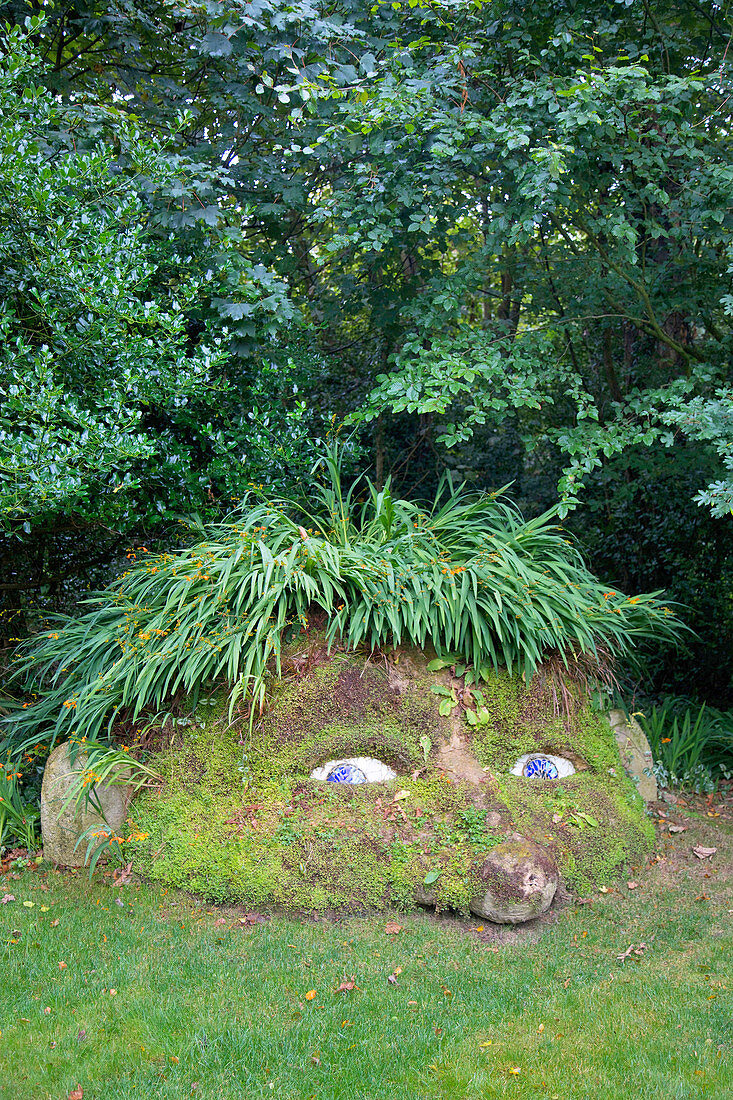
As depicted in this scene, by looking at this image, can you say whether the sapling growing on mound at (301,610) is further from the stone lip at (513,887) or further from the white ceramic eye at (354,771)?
the stone lip at (513,887)

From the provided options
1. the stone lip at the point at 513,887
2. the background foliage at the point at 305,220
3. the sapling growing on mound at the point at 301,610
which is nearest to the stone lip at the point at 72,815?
the sapling growing on mound at the point at 301,610

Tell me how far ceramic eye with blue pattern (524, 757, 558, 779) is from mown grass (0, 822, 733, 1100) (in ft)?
2.24

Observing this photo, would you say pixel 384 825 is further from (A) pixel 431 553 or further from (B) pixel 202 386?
(B) pixel 202 386

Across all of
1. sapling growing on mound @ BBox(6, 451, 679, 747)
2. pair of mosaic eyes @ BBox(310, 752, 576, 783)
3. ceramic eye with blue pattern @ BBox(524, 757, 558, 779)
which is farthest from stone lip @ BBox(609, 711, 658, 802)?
pair of mosaic eyes @ BBox(310, 752, 576, 783)

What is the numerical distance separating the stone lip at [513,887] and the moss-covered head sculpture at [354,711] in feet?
0.29

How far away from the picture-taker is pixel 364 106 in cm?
450

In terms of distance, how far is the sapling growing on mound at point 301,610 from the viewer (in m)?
4.37

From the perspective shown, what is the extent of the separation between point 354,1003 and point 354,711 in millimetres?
1505

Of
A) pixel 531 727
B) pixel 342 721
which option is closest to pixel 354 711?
pixel 342 721

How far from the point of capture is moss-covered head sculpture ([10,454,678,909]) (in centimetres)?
407

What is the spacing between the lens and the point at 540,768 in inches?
178

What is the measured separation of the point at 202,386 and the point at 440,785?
282 centimetres

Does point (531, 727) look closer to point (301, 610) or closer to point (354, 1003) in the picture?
point (301, 610)

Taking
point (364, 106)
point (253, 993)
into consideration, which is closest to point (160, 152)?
point (364, 106)
